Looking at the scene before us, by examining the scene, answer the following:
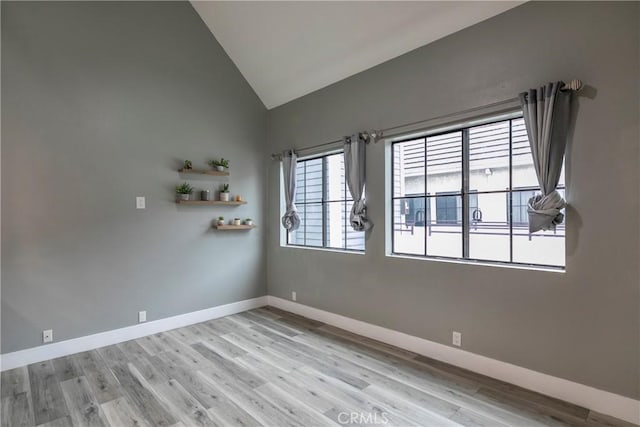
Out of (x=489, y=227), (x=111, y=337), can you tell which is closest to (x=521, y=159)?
(x=489, y=227)

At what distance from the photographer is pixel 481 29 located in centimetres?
275

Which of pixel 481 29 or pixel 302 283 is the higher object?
pixel 481 29

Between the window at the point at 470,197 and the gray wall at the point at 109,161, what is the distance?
2374mm

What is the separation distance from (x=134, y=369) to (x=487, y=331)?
3.03 meters

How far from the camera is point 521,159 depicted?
105 inches

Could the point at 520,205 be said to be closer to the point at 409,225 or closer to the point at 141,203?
the point at 409,225

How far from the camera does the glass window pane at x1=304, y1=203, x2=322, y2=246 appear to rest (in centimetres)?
442

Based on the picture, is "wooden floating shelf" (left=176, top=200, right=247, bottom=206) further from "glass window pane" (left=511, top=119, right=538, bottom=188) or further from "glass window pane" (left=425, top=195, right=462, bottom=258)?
"glass window pane" (left=511, top=119, right=538, bottom=188)

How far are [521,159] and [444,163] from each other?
0.64 metres

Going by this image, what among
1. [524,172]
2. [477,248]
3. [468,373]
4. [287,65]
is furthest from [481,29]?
[468,373]

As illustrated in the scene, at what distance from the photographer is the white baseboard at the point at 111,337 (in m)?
2.99

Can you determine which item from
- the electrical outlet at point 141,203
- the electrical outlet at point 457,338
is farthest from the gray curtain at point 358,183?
the electrical outlet at point 141,203

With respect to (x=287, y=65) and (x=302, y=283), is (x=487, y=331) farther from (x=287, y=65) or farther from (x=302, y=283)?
(x=287, y=65)

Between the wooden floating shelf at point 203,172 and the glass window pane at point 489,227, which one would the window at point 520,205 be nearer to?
the glass window pane at point 489,227
